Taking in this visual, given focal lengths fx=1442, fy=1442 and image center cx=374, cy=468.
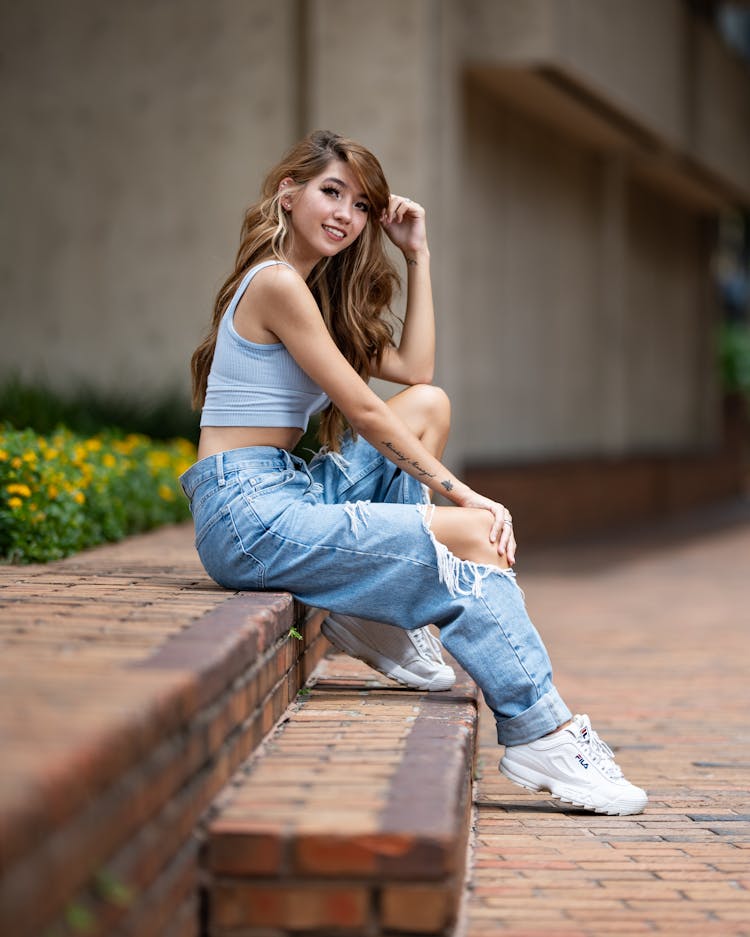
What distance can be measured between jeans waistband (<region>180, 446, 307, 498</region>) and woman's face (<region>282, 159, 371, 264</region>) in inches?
22.7

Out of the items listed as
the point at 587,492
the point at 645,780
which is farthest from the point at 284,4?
the point at 645,780

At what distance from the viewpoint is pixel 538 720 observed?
3434mm

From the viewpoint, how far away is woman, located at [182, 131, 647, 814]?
3.44m

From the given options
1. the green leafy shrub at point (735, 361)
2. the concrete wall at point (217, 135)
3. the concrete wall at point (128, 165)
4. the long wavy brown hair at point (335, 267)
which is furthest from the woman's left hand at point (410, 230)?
the green leafy shrub at point (735, 361)

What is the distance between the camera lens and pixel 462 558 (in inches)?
136

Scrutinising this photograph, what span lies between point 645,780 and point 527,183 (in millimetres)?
9058

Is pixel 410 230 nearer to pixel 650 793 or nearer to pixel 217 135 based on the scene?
pixel 650 793

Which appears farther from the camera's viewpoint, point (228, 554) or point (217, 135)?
point (217, 135)

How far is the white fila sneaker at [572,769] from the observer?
11.3 ft

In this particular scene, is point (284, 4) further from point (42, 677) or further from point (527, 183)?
point (42, 677)

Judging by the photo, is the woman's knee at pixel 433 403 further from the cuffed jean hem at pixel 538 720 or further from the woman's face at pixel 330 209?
the cuffed jean hem at pixel 538 720

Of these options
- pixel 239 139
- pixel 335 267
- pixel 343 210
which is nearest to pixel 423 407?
pixel 335 267

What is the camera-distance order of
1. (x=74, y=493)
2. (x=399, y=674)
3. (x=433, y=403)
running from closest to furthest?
1. (x=399, y=674)
2. (x=433, y=403)
3. (x=74, y=493)

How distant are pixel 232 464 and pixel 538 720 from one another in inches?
39.5
